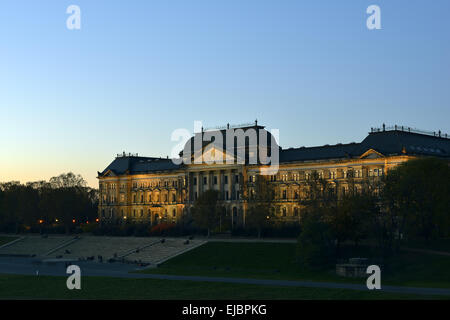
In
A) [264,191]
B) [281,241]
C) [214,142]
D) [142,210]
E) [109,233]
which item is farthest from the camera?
[142,210]

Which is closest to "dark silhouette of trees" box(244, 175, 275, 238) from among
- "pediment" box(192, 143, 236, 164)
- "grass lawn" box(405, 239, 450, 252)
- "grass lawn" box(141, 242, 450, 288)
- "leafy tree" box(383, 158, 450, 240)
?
"grass lawn" box(141, 242, 450, 288)

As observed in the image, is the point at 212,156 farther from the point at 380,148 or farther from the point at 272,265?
the point at 272,265

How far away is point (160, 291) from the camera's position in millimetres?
59969

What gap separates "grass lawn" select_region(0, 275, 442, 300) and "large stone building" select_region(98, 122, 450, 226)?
55.0 m

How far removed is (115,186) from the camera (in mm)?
169750

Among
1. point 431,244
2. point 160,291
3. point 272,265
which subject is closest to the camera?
point 160,291

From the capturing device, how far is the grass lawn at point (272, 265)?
70569 millimetres

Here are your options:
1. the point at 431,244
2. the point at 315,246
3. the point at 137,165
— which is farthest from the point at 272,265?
the point at 137,165

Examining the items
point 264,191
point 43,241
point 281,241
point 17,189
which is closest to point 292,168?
point 264,191

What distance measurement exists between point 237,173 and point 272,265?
57.3m

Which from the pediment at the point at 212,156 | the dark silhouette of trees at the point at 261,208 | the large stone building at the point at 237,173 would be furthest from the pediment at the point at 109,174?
the dark silhouette of trees at the point at 261,208

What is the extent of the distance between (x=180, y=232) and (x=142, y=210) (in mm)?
45157

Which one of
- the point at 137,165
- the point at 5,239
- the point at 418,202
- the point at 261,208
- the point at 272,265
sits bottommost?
A: the point at 272,265
